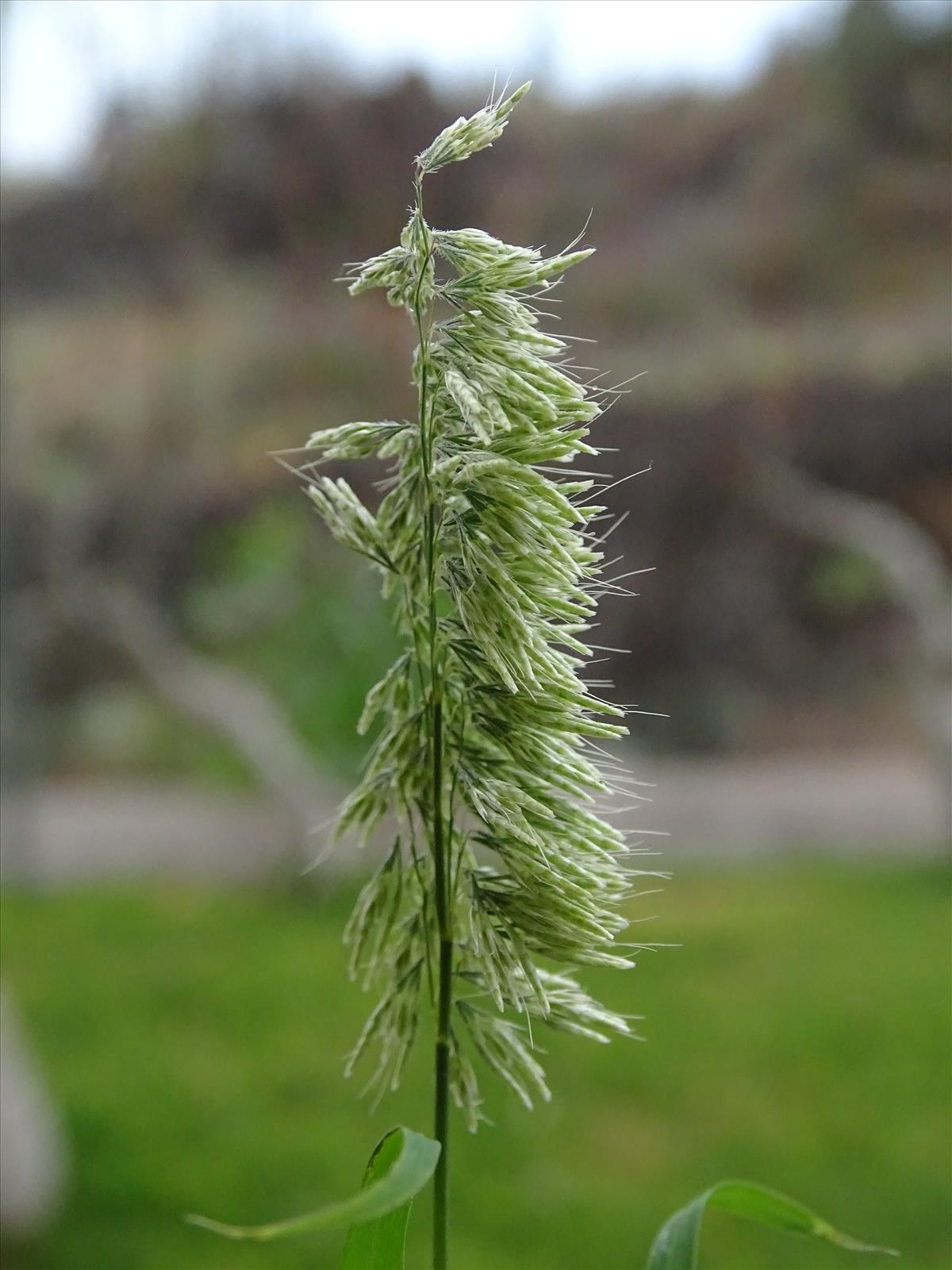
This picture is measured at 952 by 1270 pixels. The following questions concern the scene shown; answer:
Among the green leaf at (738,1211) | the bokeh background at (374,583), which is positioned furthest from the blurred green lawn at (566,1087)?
the green leaf at (738,1211)

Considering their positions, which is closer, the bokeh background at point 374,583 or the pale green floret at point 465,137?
the pale green floret at point 465,137

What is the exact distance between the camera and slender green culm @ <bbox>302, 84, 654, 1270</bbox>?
226 mm

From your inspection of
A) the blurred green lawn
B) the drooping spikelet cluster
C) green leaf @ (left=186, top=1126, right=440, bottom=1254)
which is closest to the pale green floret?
the drooping spikelet cluster

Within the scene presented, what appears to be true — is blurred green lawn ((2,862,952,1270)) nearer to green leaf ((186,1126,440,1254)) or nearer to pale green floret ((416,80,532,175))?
green leaf ((186,1126,440,1254))

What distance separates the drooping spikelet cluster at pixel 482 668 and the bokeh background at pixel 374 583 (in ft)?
4.30

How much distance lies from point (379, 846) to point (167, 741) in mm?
696

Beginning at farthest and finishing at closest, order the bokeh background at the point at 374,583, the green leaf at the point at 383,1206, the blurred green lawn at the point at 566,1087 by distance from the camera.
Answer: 1. the bokeh background at the point at 374,583
2. the blurred green lawn at the point at 566,1087
3. the green leaf at the point at 383,1206

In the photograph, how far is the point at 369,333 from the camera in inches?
88.9

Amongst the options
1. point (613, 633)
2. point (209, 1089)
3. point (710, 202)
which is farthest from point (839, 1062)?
point (710, 202)

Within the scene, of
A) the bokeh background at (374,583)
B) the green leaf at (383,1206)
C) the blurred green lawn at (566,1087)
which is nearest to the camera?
the green leaf at (383,1206)

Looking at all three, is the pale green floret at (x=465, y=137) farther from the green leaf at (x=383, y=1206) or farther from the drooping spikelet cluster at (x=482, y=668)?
the green leaf at (x=383, y=1206)

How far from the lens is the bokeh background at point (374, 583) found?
1700mm

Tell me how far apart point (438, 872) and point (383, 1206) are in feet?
0.21

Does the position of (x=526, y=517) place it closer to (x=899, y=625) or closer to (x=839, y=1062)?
(x=839, y=1062)
